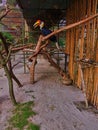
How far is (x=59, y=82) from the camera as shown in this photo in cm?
718

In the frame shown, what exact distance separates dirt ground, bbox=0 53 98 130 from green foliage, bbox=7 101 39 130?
0.37 ft

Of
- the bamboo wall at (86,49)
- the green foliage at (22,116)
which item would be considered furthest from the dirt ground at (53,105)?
the bamboo wall at (86,49)

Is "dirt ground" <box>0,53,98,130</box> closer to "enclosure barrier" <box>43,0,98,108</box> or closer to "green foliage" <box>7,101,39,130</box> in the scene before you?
"green foliage" <box>7,101,39,130</box>

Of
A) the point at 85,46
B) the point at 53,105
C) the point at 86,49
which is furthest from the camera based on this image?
the point at 85,46

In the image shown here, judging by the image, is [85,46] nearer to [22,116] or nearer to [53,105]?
[53,105]

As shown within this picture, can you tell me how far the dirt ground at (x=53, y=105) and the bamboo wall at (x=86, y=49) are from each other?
36 cm

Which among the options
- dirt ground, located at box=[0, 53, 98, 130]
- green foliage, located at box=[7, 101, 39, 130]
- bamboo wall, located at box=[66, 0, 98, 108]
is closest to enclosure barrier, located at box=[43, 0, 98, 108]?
bamboo wall, located at box=[66, 0, 98, 108]

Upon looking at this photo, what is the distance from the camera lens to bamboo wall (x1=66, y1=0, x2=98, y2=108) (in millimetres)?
5070

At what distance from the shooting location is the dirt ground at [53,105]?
4168 mm

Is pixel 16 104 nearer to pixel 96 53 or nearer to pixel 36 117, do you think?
pixel 36 117

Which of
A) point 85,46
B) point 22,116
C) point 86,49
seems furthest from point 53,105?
point 85,46

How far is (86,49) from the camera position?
5.77 meters

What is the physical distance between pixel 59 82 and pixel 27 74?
170 centimetres

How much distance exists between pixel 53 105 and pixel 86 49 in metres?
1.62
